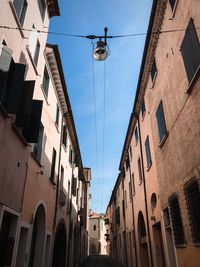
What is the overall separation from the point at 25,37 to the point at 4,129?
405 cm

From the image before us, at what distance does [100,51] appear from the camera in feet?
22.8

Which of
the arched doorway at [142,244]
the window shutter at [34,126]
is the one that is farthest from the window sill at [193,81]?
the arched doorway at [142,244]

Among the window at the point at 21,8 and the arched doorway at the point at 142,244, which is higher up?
the window at the point at 21,8

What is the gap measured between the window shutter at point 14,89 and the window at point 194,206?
5.46 metres

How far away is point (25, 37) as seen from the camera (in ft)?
28.6

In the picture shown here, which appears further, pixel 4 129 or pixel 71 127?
pixel 71 127

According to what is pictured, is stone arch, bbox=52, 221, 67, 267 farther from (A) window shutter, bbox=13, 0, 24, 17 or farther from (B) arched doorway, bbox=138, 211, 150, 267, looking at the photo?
(A) window shutter, bbox=13, 0, 24, 17

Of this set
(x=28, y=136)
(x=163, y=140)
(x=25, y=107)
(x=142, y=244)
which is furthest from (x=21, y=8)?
(x=142, y=244)

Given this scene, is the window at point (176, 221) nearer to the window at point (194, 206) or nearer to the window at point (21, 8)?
the window at point (194, 206)

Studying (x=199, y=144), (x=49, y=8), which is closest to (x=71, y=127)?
(x=49, y=8)

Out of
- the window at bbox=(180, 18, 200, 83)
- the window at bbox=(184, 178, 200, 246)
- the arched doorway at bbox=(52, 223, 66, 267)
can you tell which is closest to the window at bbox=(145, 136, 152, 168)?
the window at bbox=(184, 178, 200, 246)

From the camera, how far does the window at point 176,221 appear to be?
7969 millimetres

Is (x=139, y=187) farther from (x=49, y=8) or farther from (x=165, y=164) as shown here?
(x=49, y=8)

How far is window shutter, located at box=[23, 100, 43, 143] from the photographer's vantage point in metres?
7.96
